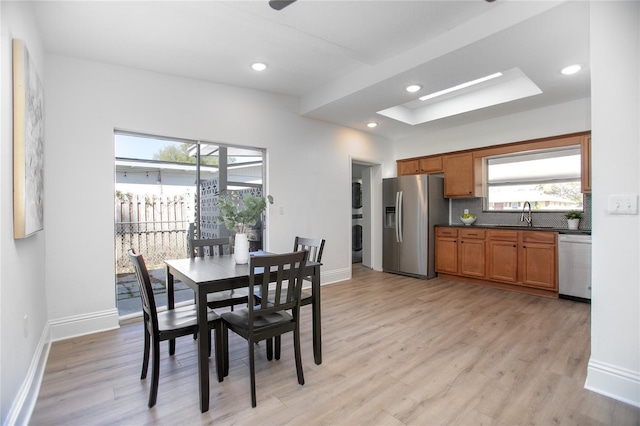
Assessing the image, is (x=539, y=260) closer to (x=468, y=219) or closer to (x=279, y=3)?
(x=468, y=219)

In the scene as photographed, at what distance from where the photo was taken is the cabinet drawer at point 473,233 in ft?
15.6

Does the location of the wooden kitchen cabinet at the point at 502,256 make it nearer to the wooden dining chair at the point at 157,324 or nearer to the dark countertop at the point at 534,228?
the dark countertop at the point at 534,228

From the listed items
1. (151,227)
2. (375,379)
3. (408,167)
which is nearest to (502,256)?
(408,167)

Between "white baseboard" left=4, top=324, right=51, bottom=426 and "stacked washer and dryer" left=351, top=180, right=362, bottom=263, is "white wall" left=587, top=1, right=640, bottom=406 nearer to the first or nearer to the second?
"white baseboard" left=4, top=324, right=51, bottom=426

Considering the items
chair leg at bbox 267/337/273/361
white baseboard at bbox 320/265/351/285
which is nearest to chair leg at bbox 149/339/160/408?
chair leg at bbox 267/337/273/361

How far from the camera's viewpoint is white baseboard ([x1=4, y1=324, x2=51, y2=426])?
1606 mm

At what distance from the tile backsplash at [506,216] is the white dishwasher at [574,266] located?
42 cm

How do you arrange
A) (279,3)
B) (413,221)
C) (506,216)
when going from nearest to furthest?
(279,3) < (506,216) < (413,221)

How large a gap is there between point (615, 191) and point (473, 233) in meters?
3.00

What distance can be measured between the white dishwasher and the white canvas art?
5267mm

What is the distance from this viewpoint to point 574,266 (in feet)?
12.8

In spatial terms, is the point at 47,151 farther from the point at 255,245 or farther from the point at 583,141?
the point at 583,141

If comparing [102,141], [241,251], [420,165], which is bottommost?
[241,251]

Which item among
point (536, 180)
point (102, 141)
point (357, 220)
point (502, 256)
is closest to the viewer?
point (102, 141)
